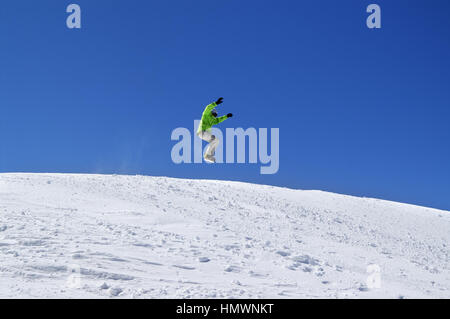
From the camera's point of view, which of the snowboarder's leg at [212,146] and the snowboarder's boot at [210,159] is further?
the snowboarder's boot at [210,159]

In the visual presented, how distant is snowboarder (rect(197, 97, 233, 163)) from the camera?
15039 millimetres

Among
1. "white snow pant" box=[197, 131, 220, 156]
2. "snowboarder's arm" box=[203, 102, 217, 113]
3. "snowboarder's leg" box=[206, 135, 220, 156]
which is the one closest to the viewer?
"snowboarder's arm" box=[203, 102, 217, 113]

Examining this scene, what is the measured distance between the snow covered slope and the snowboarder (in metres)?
1.71

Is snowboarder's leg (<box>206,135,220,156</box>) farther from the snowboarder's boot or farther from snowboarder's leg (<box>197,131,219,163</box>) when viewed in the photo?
the snowboarder's boot

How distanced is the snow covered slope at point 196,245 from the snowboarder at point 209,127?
1706mm

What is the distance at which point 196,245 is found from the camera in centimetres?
896

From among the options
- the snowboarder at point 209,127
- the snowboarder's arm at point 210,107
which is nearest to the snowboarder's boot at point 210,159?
the snowboarder at point 209,127

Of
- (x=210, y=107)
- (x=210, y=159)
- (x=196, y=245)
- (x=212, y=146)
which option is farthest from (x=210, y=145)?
(x=196, y=245)

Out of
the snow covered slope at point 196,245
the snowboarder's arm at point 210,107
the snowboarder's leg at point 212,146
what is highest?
the snowboarder's arm at point 210,107

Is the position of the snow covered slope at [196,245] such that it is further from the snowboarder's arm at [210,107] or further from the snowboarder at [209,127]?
the snowboarder's arm at [210,107]

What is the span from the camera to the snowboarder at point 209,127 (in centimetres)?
1504

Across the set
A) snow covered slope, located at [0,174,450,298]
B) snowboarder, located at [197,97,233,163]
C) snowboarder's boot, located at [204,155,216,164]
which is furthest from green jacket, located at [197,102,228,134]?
snow covered slope, located at [0,174,450,298]
